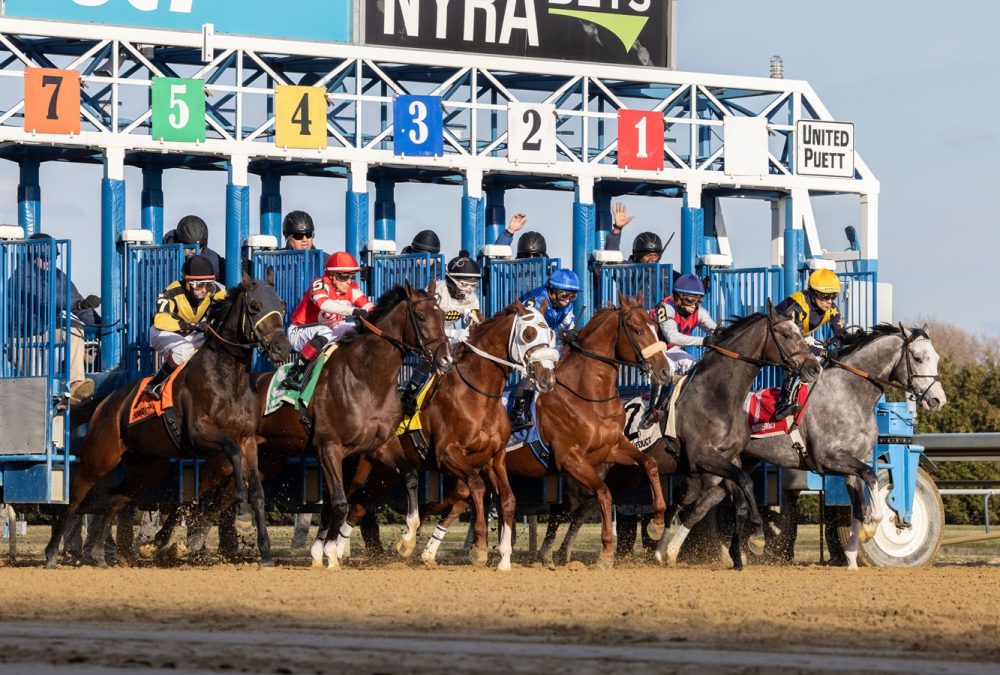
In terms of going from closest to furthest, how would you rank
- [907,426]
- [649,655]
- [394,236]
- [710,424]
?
[649,655] → [710,424] → [907,426] → [394,236]

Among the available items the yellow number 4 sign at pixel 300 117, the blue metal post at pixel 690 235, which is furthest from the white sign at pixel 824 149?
the yellow number 4 sign at pixel 300 117

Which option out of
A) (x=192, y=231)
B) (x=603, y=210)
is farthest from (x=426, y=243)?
(x=603, y=210)

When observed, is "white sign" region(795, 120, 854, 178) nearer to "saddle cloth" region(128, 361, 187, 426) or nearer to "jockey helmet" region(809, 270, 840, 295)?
"jockey helmet" region(809, 270, 840, 295)

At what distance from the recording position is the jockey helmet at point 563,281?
42.7ft

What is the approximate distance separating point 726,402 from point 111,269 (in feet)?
17.4

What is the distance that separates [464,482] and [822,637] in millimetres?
4793

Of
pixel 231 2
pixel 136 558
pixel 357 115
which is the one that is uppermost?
pixel 231 2

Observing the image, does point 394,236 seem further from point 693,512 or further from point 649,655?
point 649,655

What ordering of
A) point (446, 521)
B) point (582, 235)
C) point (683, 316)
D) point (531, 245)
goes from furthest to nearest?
point (582, 235) < point (531, 245) < point (683, 316) < point (446, 521)

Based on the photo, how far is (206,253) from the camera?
14102 mm

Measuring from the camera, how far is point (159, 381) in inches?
486

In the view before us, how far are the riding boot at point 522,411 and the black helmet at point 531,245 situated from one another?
9.49ft

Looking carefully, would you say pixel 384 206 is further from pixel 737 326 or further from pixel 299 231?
pixel 737 326

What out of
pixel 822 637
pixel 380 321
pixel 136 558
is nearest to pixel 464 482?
pixel 380 321
